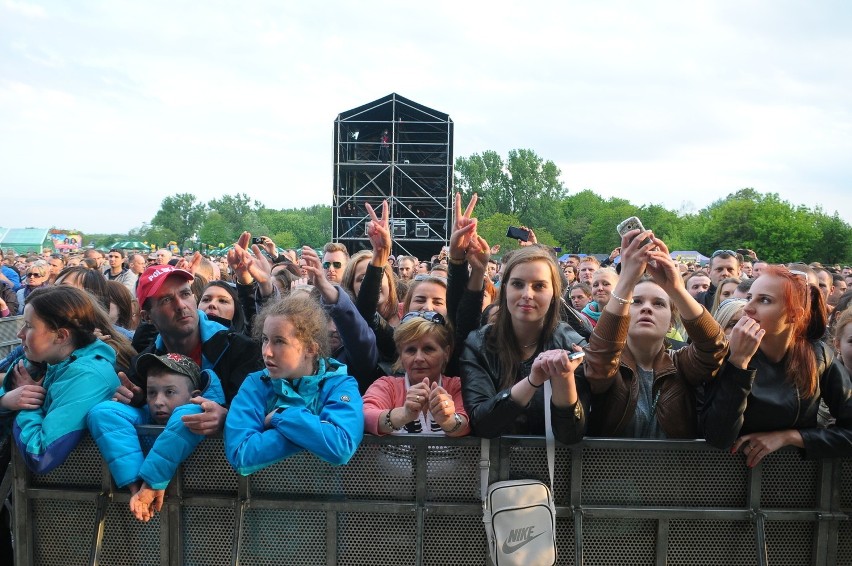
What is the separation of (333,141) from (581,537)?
1970cm

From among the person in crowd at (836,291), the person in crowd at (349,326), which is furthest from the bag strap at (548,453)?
the person in crowd at (836,291)

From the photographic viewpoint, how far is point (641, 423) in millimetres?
3031

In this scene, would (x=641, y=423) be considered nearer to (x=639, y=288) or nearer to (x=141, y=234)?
(x=639, y=288)

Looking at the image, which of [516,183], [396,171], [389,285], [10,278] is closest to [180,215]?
[516,183]

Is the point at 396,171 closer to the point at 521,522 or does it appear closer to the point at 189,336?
the point at 189,336

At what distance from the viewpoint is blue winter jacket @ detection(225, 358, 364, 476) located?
2676mm

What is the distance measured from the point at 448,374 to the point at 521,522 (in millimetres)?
1084

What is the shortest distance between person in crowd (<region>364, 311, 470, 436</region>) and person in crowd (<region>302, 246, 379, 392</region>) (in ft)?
0.79

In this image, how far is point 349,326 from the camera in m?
3.61

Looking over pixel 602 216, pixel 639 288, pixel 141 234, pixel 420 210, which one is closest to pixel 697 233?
pixel 602 216

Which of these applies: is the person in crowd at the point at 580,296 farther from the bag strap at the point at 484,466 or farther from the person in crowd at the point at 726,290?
the bag strap at the point at 484,466

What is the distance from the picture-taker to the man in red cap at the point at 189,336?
3584 mm

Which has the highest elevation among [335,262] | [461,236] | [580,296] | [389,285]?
[461,236]

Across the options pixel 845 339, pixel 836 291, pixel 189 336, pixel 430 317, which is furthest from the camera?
pixel 836 291
